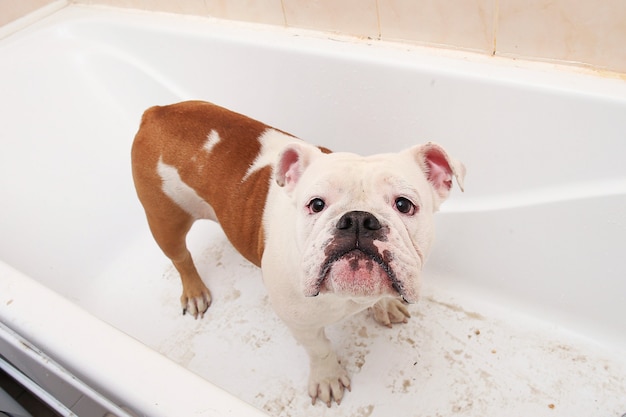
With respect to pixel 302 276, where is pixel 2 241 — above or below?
below

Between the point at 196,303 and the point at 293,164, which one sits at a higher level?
the point at 293,164

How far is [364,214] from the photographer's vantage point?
0.73m

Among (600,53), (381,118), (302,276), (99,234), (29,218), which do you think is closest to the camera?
(302,276)

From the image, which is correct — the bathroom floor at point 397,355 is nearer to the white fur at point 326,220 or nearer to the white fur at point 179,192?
the white fur at point 326,220

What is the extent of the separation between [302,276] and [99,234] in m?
1.03

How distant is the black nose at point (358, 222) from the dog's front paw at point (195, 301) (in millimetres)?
788

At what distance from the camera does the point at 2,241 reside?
1.34 m

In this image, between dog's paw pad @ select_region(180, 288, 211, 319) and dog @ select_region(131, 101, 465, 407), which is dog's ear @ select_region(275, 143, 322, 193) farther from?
dog's paw pad @ select_region(180, 288, 211, 319)

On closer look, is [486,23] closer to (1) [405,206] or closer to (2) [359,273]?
(1) [405,206]

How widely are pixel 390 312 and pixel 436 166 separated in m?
0.53

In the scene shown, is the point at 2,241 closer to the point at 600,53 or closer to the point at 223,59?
the point at 223,59

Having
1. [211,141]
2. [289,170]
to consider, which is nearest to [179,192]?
[211,141]

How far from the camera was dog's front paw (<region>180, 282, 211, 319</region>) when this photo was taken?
1.40m

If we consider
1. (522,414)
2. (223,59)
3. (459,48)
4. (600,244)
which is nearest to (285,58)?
(223,59)
